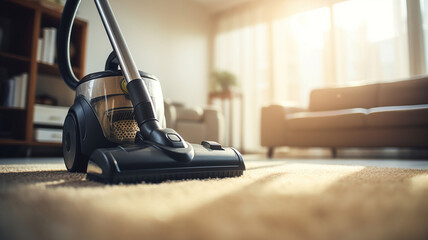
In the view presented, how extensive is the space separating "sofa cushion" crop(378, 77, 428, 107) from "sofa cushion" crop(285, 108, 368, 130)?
43cm

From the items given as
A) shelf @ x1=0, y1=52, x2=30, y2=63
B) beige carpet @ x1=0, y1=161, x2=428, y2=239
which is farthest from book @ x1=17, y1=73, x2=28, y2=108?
beige carpet @ x1=0, y1=161, x2=428, y2=239

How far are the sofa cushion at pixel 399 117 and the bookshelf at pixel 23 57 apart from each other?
2433 mm

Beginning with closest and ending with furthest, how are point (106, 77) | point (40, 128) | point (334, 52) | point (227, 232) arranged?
point (227, 232) < point (106, 77) < point (40, 128) < point (334, 52)

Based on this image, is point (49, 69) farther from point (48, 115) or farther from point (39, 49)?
Answer: point (48, 115)

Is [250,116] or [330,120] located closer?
[330,120]

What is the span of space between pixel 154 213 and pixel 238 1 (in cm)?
453

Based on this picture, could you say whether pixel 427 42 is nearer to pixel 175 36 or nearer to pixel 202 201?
pixel 175 36

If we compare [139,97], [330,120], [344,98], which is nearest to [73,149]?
[139,97]

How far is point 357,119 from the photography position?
2215 millimetres

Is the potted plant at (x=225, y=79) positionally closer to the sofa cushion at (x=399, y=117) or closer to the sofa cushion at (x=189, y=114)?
the sofa cushion at (x=189, y=114)

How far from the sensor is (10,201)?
1.20 feet

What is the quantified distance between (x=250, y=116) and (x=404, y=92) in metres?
2.05

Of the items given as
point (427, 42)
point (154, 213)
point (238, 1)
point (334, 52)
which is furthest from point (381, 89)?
point (154, 213)

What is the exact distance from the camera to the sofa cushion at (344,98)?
271 cm
